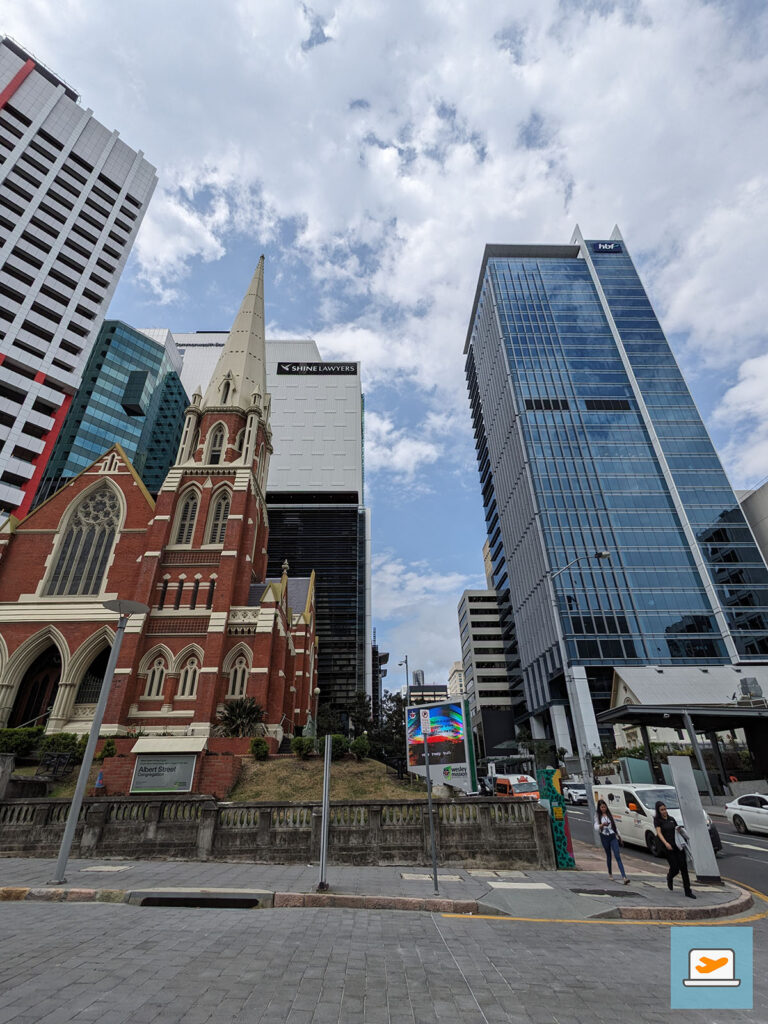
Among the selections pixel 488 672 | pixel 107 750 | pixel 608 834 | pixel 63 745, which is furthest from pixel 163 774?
pixel 488 672

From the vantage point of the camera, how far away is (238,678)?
2888cm

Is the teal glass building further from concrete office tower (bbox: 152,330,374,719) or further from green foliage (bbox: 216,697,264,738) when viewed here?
green foliage (bbox: 216,697,264,738)

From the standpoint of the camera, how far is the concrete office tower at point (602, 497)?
55.8m

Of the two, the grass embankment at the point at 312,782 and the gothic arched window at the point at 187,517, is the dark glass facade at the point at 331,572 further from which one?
the grass embankment at the point at 312,782

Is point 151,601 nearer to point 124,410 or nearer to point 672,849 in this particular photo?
point 672,849

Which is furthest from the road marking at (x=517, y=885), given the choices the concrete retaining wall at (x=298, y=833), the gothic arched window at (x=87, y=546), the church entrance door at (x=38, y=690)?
the gothic arched window at (x=87, y=546)

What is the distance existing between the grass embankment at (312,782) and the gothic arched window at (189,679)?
6.79 m

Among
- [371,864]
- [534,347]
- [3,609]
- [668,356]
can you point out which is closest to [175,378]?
[534,347]

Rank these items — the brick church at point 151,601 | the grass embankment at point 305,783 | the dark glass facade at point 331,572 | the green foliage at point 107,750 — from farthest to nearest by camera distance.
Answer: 1. the dark glass facade at point 331,572
2. the brick church at point 151,601
3. the green foliage at point 107,750
4. the grass embankment at point 305,783

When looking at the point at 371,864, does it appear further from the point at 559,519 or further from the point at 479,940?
the point at 559,519

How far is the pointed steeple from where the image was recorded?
3894 cm

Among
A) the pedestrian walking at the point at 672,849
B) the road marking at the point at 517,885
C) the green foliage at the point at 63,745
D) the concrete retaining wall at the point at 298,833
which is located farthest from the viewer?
the green foliage at the point at 63,745

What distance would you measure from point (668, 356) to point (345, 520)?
59.1 meters

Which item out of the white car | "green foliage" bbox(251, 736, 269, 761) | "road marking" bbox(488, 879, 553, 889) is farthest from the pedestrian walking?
"green foliage" bbox(251, 736, 269, 761)
